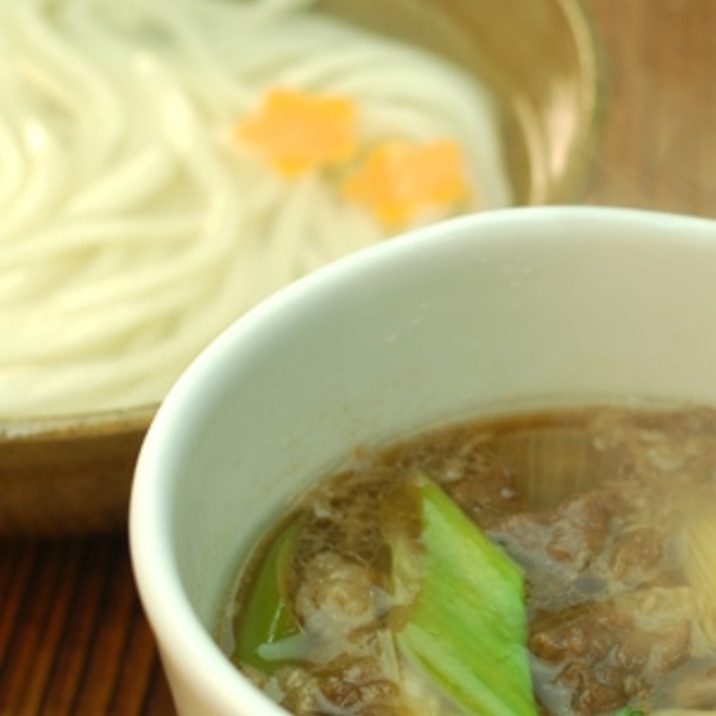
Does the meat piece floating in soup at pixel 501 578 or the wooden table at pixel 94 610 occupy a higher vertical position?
the meat piece floating in soup at pixel 501 578

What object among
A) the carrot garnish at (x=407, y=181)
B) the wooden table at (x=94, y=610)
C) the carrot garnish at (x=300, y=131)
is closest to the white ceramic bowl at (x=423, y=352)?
the wooden table at (x=94, y=610)

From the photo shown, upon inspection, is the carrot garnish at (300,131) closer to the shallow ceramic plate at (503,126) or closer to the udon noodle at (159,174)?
the udon noodle at (159,174)

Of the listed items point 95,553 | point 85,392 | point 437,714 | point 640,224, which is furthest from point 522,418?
point 85,392

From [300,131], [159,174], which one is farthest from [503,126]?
[159,174]

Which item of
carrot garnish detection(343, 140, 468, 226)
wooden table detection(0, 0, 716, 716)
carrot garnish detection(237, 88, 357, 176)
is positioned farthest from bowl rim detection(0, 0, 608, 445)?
carrot garnish detection(237, 88, 357, 176)

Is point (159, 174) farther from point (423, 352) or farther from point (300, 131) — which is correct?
point (423, 352)

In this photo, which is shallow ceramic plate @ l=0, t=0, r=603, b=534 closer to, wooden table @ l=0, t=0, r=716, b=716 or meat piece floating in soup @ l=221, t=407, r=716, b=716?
wooden table @ l=0, t=0, r=716, b=716
